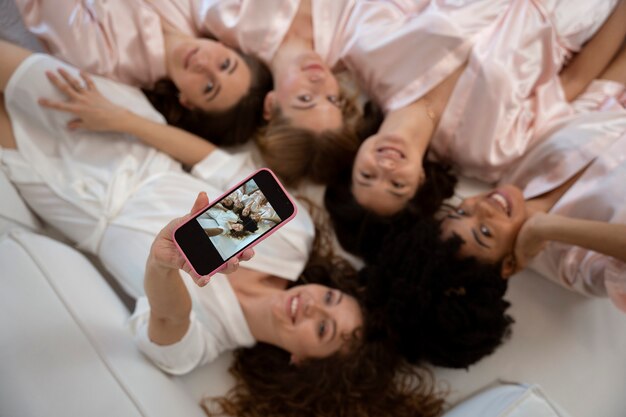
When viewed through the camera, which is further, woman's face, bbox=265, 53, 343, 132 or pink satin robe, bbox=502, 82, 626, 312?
woman's face, bbox=265, 53, 343, 132

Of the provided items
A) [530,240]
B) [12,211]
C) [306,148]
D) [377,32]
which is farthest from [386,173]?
[12,211]

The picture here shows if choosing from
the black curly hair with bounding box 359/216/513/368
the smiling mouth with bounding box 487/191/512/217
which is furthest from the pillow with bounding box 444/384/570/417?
the smiling mouth with bounding box 487/191/512/217

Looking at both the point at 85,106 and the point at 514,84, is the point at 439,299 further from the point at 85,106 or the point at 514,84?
the point at 85,106

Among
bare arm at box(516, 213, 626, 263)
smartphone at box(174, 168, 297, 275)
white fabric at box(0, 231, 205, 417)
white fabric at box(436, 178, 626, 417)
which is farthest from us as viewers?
white fabric at box(436, 178, 626, 417)

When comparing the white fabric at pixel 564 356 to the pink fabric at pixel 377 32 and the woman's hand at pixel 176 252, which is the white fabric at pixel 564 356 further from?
the woman's hand at pixel 176 252

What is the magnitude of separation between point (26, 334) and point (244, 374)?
0.56 meters

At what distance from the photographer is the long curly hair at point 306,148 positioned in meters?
1.43

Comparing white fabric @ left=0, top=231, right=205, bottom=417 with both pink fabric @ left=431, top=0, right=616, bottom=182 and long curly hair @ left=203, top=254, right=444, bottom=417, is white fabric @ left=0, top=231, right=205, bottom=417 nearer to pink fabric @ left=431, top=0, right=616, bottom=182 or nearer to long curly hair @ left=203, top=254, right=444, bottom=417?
long curly hair @ left=203, top=254, right=444, bottom=417

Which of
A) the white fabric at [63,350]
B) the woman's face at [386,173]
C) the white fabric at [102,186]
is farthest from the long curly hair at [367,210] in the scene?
the white fabric at [63,350]

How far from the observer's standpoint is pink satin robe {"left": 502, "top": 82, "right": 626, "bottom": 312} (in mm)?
1252

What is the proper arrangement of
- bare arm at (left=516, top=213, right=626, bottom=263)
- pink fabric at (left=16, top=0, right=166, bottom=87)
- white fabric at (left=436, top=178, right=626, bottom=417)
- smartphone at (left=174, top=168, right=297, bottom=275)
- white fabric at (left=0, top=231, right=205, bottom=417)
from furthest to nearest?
1. pink fabric at (left=16, top=0, right=166, bottom=87)
2. white fabric at (left=436, top=178, right=626, bottom=417)
3. bare arm at (left=516, top=213, right=626, bottom=263)
4. white fabric at (left=0, top=231, right=205, bottom=417)
5. smartphone at (left=174, top=168, right=297, bottom=275)

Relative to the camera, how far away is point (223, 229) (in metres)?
0.71

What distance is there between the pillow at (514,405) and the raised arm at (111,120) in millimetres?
1003

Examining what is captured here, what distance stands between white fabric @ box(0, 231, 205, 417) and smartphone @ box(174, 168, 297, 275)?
Answer: 49cm
